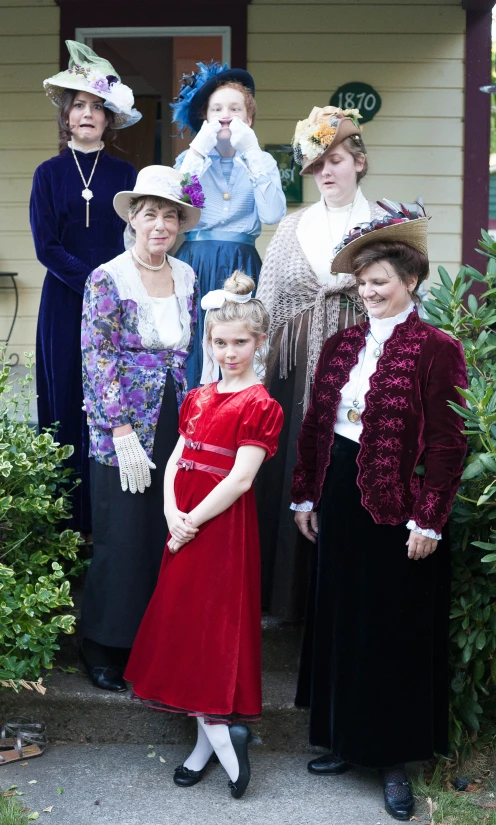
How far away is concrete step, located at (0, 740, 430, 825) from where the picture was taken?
9.37ft

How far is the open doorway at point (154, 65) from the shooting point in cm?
610

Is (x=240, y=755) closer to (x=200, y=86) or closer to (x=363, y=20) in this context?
(x=200, y=86)

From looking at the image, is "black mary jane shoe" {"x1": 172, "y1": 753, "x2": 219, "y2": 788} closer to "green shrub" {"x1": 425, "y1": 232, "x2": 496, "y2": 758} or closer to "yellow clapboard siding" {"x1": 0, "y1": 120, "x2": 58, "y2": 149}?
"green shrub" {"x1": 425, "y1": 232, "x2": 496, "y2": 758}

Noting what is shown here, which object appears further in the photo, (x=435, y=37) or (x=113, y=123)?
(x=435, y=37)

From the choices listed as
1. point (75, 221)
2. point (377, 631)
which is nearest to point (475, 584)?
point (377, 631)

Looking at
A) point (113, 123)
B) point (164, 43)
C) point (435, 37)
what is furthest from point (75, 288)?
point (164, 43)

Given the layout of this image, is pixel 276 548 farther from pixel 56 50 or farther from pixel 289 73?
pixel 56 50

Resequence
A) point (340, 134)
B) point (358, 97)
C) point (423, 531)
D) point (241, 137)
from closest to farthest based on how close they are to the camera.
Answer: point (423, 531)
point (340, 134)
point (241, 137)
point (358, 97)

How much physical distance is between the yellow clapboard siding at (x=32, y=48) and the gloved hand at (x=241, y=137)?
9.38 feet

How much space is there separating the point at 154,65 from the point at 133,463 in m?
6.01

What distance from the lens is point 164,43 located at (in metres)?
7.60

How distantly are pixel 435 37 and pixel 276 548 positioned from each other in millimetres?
3877

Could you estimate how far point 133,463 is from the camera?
10.4 ft

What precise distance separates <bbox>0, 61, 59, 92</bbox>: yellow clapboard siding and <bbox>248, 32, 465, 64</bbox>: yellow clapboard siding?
1298 mm
